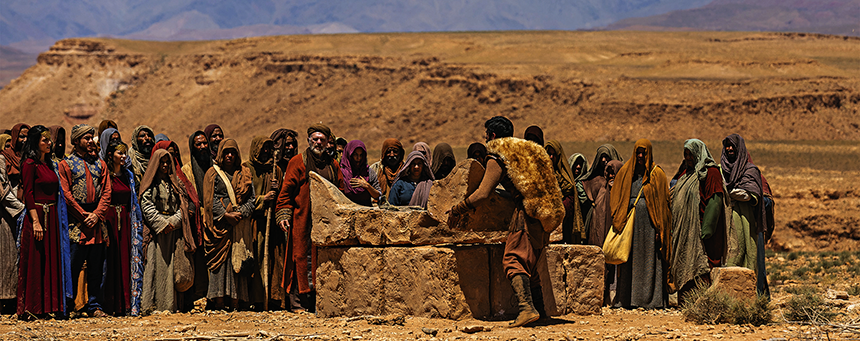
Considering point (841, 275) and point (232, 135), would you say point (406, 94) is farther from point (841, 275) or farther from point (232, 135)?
point (841, 275)

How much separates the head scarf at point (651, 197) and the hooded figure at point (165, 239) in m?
4.05

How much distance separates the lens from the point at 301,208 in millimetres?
8039

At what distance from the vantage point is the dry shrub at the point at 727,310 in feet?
23.1

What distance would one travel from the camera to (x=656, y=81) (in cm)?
4469

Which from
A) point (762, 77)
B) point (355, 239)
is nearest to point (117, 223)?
point (355, 239)

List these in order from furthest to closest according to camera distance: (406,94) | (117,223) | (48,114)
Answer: (48,114) < (406,94) < (117,223)

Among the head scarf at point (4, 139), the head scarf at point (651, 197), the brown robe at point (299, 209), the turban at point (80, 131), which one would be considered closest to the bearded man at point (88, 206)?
the turban at point (80, 131)

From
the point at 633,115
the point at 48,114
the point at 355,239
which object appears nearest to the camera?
the point at 355,239

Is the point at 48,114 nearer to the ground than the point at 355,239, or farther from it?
farther from it

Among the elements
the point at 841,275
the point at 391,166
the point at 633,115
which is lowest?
the point at 841,275

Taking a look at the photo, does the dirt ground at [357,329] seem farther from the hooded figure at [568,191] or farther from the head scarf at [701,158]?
the head scarf at [701,158]

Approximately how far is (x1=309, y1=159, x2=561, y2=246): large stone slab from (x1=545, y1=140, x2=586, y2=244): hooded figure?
57.1 inches

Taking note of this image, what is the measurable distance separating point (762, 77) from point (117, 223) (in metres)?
42.7

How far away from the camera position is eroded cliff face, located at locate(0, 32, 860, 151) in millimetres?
41656
